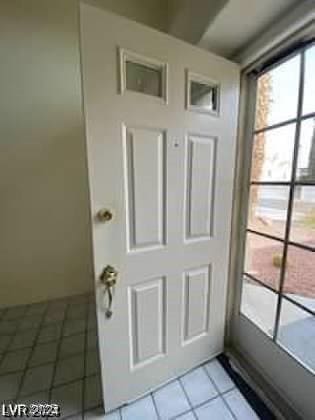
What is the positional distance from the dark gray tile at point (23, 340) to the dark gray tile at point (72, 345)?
0.25 m

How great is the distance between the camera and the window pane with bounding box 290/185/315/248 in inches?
41.0

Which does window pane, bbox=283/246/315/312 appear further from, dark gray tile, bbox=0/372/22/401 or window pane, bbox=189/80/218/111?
dark gray tile, bbox=0/372/22/401

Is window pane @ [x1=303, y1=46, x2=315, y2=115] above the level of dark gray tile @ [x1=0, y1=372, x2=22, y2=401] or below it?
above

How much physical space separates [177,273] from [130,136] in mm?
763

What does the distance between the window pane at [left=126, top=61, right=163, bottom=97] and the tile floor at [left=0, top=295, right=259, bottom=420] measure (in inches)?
63.4

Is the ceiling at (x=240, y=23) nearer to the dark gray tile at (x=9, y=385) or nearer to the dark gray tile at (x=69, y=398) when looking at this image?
the dark gray tile at (x=69, y=398)

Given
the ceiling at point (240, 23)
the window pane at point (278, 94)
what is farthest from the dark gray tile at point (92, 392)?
the ceiling at point (240, 23)

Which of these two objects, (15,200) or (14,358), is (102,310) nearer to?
(14,358)

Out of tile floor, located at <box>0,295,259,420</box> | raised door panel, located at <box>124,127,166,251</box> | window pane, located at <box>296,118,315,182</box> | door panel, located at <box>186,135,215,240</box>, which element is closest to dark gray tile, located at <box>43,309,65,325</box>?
tile floor, located at <box>0,295,259,420</box>

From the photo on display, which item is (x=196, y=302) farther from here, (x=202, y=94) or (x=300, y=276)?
(x=202, y=94)

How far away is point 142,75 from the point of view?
1042 mm

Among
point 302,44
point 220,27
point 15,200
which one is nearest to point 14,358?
point 15,200

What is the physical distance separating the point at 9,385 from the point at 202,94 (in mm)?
2029

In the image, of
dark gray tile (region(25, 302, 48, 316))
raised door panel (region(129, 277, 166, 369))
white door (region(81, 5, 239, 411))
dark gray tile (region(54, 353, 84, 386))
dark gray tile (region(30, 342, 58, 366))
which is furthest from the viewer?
dark gray tile (region(25, 302, 48, 316))
